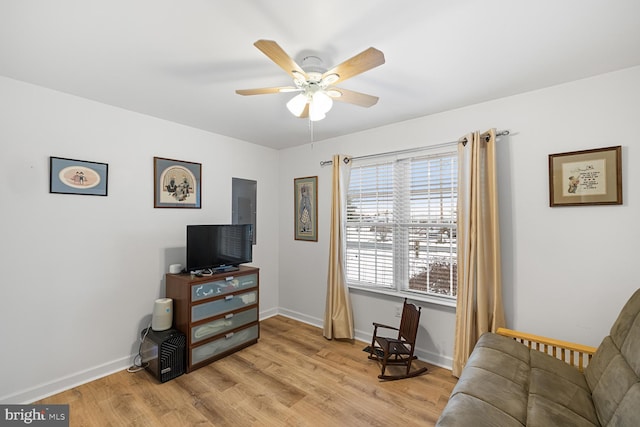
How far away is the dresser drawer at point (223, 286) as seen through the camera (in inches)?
108

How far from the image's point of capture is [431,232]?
2.91 meters

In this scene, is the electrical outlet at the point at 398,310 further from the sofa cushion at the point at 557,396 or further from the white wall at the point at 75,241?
the white wall at the point at 75,241

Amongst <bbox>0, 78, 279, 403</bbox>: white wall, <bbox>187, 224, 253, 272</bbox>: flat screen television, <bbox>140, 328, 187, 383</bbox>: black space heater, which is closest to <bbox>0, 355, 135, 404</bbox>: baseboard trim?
<bbox>0, 78, 279, 403</bbox>: white wall

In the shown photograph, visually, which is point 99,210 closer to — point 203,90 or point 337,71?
point 203,90

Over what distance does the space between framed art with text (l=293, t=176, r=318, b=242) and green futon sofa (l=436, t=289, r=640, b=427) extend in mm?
2468

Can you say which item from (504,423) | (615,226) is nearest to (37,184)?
(504,423)

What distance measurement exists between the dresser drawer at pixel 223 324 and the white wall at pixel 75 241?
0.63 meters

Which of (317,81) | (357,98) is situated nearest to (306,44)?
(317,81)

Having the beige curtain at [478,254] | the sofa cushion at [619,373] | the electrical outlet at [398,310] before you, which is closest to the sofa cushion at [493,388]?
the sofa cushion at [619,373]

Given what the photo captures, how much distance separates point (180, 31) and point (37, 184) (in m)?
1.83

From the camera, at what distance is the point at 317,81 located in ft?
5.79

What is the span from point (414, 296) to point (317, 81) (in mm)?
2347

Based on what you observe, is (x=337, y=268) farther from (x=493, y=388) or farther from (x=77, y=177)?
(x=77, y=177)

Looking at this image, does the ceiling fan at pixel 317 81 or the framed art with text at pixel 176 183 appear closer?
the ceiling fan at pixel 317 81
